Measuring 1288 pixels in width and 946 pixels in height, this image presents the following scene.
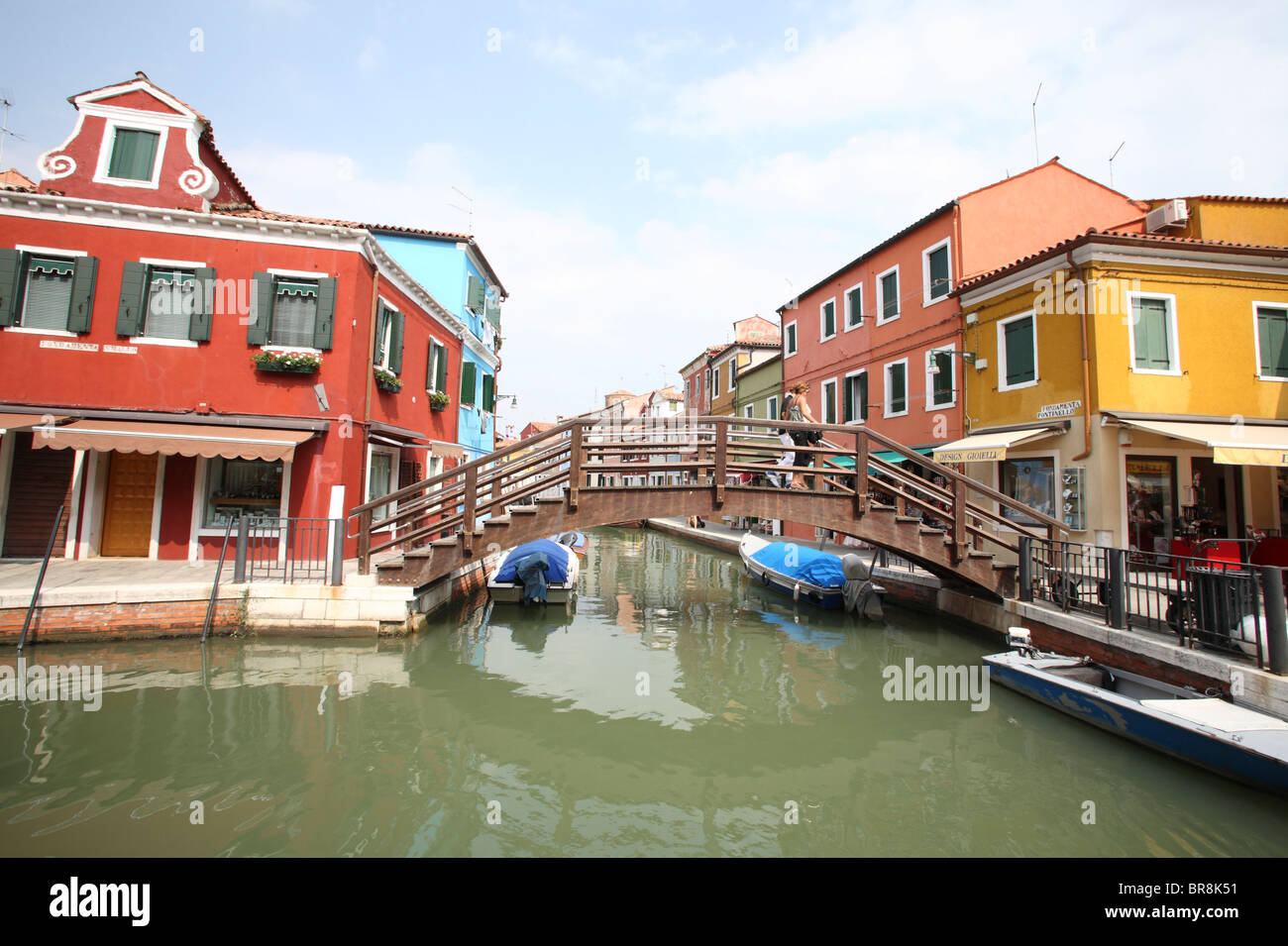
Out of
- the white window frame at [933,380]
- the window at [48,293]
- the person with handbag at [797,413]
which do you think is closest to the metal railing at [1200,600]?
the person with handbag at [797,413]

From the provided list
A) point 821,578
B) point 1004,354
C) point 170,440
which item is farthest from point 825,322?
point 170,440

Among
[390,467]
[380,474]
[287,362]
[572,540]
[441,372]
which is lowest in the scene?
[572,540]

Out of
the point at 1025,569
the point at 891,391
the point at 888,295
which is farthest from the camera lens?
the point at 888,295

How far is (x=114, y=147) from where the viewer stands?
37.5 ft

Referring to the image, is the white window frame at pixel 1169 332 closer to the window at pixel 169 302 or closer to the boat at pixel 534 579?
the boat at pixel 534 579

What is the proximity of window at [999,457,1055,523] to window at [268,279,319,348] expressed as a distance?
14678 mm

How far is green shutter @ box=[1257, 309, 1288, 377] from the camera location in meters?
11.7

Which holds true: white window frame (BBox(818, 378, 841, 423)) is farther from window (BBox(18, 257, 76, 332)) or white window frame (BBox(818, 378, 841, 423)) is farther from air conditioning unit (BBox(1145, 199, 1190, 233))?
window (BBox(18, 257, 76, 332))

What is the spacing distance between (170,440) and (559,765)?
9.03 metres

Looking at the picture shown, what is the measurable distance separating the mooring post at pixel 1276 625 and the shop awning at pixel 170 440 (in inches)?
506

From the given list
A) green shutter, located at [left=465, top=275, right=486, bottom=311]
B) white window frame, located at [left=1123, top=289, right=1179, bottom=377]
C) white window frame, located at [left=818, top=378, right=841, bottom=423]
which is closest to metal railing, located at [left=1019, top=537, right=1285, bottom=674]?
white window frame, located at [left=1123, top=289, right=1179, bottom=377]

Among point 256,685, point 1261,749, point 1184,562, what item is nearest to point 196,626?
point 256,685

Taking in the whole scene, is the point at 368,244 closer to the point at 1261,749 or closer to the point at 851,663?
the point at 851,663

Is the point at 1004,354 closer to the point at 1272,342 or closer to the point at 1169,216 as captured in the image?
the point at 1169,216
